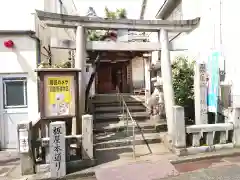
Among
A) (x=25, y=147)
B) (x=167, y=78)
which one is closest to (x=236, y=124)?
(x=167, y=78)

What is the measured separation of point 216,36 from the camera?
26.7 feet

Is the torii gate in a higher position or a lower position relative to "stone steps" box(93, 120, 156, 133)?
higher

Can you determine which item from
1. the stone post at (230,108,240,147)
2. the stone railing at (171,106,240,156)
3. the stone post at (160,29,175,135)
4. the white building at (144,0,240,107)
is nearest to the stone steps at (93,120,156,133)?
the stone post at (160,29,175,135)

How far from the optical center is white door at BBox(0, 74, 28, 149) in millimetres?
9444

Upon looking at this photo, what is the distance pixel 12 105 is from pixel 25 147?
Result: 15.4 ft

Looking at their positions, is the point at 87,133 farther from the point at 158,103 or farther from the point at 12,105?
the point at 12,105

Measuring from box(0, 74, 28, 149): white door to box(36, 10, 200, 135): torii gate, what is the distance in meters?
3.25

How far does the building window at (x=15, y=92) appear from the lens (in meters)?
9.45

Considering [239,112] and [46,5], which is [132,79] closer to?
[46,5]

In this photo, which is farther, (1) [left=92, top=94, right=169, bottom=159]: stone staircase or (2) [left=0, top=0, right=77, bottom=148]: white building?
(2) [left=0, top=0, right=77, bottom=148]: white building

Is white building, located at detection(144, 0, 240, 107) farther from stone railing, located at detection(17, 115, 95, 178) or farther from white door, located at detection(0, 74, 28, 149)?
white door, located at detection(0, 74, 28, 149)

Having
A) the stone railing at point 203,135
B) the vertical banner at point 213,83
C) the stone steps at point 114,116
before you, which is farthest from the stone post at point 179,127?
the stone steps at point 114,116

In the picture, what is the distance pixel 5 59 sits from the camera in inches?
360

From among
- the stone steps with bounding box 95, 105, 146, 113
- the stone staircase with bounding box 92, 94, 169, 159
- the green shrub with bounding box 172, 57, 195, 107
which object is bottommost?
the stone staircase with bounding box 92, 94, 169, 159
